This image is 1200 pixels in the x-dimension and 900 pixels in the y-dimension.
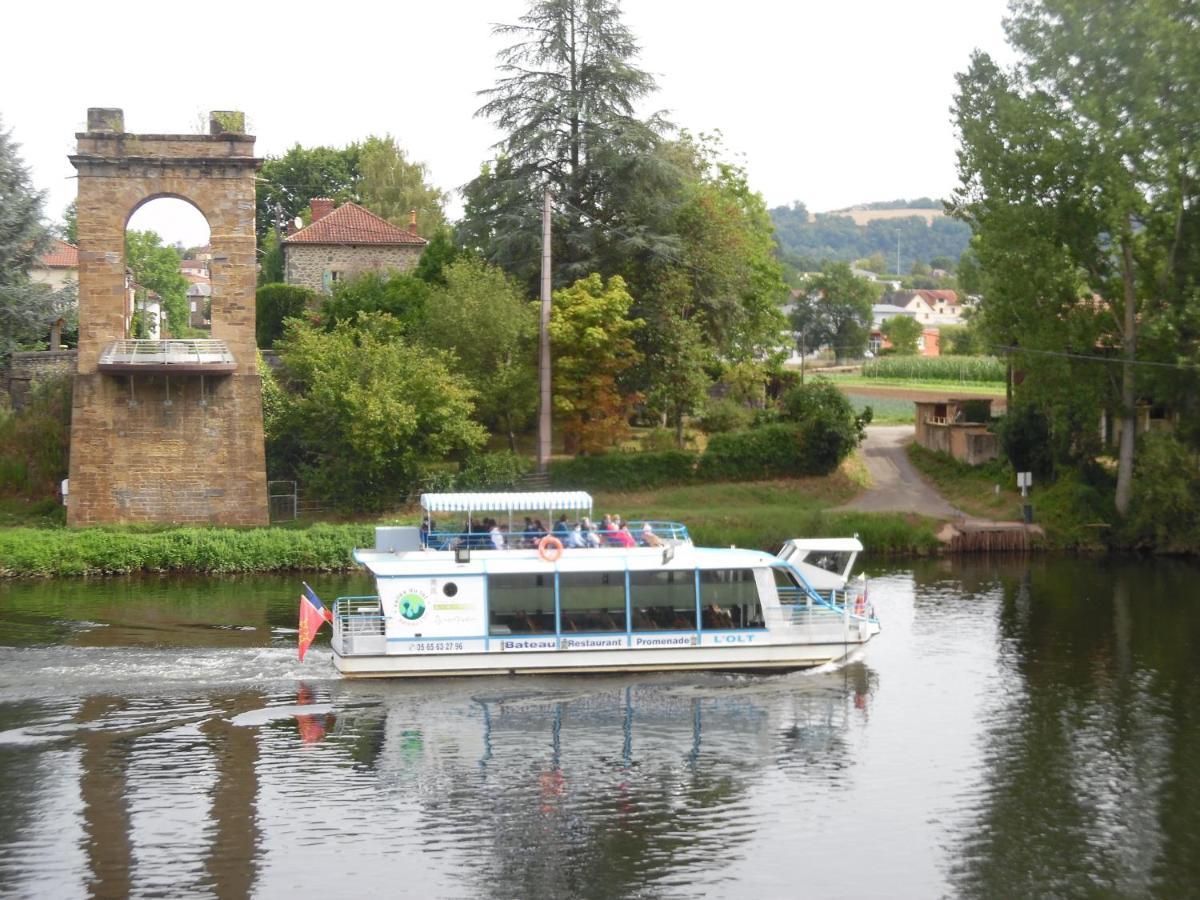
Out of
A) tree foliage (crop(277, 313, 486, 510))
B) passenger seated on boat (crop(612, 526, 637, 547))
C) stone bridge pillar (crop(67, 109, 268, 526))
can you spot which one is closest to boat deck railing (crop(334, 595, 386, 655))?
passenger seated on boat (crop(612, 526, 637, 547))

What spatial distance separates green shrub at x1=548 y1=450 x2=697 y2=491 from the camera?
176 feet

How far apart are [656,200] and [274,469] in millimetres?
18354

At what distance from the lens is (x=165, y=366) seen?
4750 centimetres

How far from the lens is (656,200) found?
57.7 meters

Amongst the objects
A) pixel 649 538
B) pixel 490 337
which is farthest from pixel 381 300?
pixel 649 538

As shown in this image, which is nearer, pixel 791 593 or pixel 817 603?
pixel 817 603

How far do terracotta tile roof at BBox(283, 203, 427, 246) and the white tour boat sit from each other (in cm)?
4446

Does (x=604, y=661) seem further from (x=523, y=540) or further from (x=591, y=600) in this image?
(x=523, y=540)

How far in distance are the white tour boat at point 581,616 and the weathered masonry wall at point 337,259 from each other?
145 ft

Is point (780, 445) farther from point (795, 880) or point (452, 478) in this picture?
point (795, 880)

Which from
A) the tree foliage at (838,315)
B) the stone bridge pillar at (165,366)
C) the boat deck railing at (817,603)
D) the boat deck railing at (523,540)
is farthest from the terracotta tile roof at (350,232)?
the tree foliage at (838,315)

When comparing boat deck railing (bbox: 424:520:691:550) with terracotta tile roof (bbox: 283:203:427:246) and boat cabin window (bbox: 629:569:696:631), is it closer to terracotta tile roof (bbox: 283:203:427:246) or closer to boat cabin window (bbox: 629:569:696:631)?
boat cabin window (bbox: 629:569:696:631)

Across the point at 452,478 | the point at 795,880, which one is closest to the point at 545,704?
the point at 795,880

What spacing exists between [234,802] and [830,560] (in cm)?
1708
